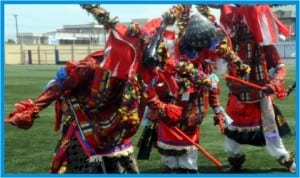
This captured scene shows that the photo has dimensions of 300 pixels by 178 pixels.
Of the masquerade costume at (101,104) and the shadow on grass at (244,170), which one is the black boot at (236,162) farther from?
the masquerade costume at (101,104)

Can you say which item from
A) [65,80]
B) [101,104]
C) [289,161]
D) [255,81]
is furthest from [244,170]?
[65,80]

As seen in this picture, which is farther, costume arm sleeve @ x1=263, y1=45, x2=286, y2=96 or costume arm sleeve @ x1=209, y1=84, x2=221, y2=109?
costume arm sleeve @ x1=263, y1=45, x2=286, y2=96

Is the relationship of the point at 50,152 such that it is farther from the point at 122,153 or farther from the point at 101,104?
the point at 101,104

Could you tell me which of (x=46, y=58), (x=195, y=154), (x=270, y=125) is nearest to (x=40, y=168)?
(x=195, y=154)

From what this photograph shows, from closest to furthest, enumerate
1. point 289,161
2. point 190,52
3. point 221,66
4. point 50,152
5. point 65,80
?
point 65,80 < point 190,52 < point 221,66 < point 289,161 < point 50,152

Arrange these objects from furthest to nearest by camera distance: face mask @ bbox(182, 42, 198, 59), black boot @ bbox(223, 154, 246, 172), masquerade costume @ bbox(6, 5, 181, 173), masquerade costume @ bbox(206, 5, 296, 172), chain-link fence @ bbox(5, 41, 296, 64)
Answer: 1. chain-link fence @ bbox(5, 41, 296, 64)
2. black boot @ bbox(223, 154, 246, 172)
3. masquerade costume @ bbox(206, 5, 296, 172)
4. face mask @ bbox(182, 42, 198, 59)
5. masquerade costume @ bbox(6, 5, 181, 173)

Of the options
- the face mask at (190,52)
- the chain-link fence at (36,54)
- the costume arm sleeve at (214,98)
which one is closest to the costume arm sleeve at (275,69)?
the costume arm sleeve at (214,98)

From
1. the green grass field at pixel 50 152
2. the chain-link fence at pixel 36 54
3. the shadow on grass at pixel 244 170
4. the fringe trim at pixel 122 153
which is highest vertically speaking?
the fringe trim at pixel 122 153

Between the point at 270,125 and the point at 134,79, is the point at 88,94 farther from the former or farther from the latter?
the point at 270,125

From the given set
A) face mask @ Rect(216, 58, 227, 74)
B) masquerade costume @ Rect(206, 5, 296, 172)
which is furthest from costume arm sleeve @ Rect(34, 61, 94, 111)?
masquerade costume @ Rect(206, 5, 296, 172)

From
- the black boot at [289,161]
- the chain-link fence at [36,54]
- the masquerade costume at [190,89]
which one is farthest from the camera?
the chain-link fence at [36,54]

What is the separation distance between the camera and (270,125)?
17.1 feet

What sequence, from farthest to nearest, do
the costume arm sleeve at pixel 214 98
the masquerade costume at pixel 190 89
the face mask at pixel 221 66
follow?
the face mask at pixel 221 66 → the costume arm sleeve at pixel 214 98 → the masquerade costume at pixel 190 89

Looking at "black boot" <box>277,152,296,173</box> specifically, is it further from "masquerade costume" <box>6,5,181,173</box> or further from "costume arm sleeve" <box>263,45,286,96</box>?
"masquerade costume" <box>6,5,181,173</box>
